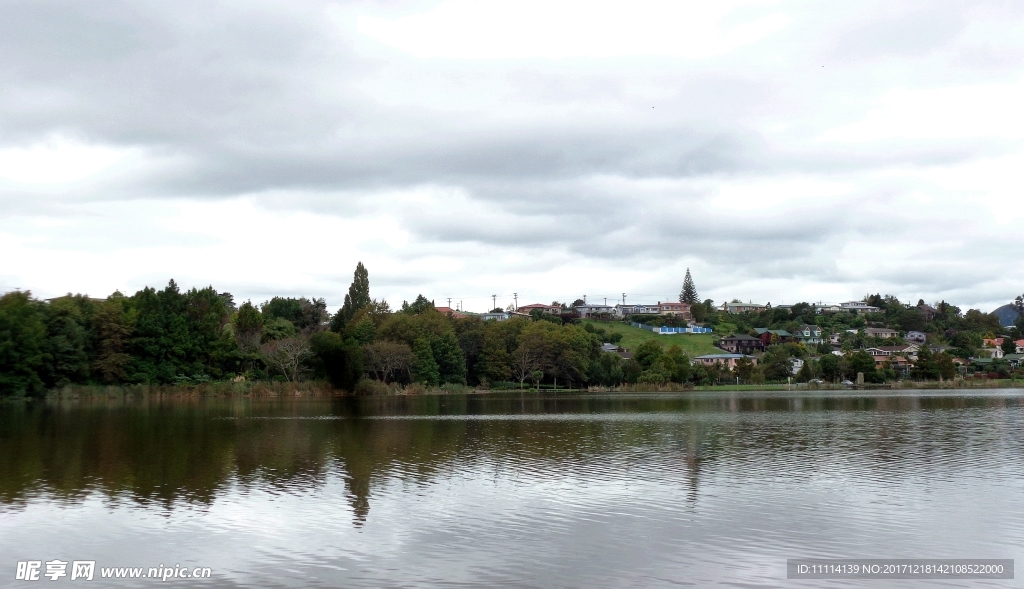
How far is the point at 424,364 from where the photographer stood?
111625 mm

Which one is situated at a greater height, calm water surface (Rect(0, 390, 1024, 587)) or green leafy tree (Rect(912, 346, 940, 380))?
green leafy tree (Rect(912, 346, 940, 380))

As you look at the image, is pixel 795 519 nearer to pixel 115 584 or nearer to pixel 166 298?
pixel 115 584

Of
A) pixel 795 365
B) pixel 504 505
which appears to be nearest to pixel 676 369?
pixel 795 365

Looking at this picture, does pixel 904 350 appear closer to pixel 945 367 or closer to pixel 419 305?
pixel 945 367

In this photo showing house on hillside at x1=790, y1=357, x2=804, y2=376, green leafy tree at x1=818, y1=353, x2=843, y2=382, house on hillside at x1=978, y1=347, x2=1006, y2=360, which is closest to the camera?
green leafy tree at x1=818, y1=353, x2=843, y2=382

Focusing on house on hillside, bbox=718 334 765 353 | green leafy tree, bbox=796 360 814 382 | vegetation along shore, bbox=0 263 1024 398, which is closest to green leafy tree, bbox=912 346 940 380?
vegetation along shore, bbox=0 263 1024 398

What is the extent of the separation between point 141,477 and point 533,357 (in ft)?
339

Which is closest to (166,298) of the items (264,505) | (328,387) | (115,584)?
(328,387)

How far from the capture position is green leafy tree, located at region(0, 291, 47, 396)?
7600 cm

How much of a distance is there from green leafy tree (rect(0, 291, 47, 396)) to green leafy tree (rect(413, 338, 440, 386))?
45279 millimetres

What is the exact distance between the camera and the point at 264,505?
70.5 ft

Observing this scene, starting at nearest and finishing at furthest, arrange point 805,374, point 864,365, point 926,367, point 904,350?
point 864,365 → point 805,374 → point 926,367 → point 904,350

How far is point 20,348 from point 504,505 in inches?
2823

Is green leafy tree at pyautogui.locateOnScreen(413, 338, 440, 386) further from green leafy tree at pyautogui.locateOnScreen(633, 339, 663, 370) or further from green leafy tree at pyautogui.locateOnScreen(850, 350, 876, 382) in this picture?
green leafy tree at pyautogui.locateOnScreen(850, 350, 876, 382)
